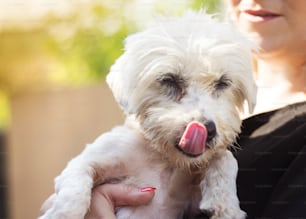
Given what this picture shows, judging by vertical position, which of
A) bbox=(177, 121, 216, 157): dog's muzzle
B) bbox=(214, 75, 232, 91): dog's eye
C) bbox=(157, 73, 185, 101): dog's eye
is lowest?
bbox=(177, 121, 216, 157): dog's muzzle

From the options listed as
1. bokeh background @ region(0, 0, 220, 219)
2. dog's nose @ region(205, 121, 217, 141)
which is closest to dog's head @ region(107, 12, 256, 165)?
dog's nose @ region(205, 121, 217, 141)

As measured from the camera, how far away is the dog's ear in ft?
4.00

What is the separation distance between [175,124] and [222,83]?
14 centimetres

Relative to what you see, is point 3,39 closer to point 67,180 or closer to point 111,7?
point 111,7

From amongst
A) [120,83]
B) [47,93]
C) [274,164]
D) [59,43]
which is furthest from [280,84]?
[59,43]

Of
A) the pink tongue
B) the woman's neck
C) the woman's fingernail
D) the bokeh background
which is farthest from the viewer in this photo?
the bokeh background

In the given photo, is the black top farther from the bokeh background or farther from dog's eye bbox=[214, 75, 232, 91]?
the bokeh background

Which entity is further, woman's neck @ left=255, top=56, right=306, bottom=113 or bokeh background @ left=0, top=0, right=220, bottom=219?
bokeh background @ left=0, top=0, right=220, bottom=219

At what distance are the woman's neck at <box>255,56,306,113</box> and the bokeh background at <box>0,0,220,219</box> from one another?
95.5 inches

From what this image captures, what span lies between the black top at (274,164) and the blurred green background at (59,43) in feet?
8.68

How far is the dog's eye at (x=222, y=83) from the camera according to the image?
1203 millimetres

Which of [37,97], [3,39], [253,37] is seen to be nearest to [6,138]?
[37,97]

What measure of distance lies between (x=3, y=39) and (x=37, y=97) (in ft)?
1.38

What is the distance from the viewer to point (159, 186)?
4.07 ft
